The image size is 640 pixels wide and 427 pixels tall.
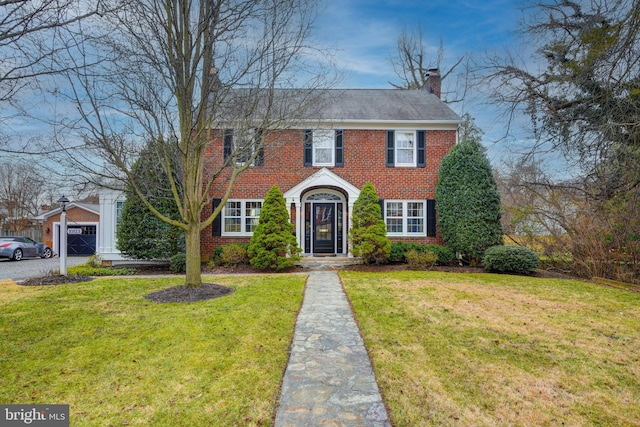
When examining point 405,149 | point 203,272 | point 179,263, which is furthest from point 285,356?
point 405,149

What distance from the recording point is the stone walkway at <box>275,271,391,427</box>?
2967 millimetres

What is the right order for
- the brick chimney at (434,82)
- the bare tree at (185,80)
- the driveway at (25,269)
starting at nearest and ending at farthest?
the bare tree at (185,80), the driveway at (25,269), the brick chimney at (434,82)

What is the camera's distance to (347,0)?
8508 millimetres

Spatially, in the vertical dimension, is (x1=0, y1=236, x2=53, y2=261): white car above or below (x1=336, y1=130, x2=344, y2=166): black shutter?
below

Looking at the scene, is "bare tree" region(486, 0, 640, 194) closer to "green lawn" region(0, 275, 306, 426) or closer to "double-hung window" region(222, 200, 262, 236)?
"green lawn" region(0, 275, 306, 426)

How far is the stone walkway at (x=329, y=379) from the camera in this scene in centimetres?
297

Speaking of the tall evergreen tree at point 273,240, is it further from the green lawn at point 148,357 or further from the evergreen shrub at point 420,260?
the green lawn at point 148,357

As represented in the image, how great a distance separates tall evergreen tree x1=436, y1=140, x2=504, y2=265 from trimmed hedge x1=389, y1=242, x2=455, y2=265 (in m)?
0.34

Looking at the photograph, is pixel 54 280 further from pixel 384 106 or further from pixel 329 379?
pixel 384 106

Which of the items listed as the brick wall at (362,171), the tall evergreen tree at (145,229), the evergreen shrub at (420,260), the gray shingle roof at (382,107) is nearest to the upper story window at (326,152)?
the brick wall at (362,171)

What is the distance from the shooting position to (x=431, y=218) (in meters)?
13.7

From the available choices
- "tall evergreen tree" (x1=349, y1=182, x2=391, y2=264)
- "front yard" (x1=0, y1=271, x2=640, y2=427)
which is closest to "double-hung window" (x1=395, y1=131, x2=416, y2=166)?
"tall evergreen tree" (x1=349, y1=182, x2=391, y2=264)

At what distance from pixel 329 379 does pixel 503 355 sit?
2293mm

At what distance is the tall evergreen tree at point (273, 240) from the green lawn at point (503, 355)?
12.4ft
